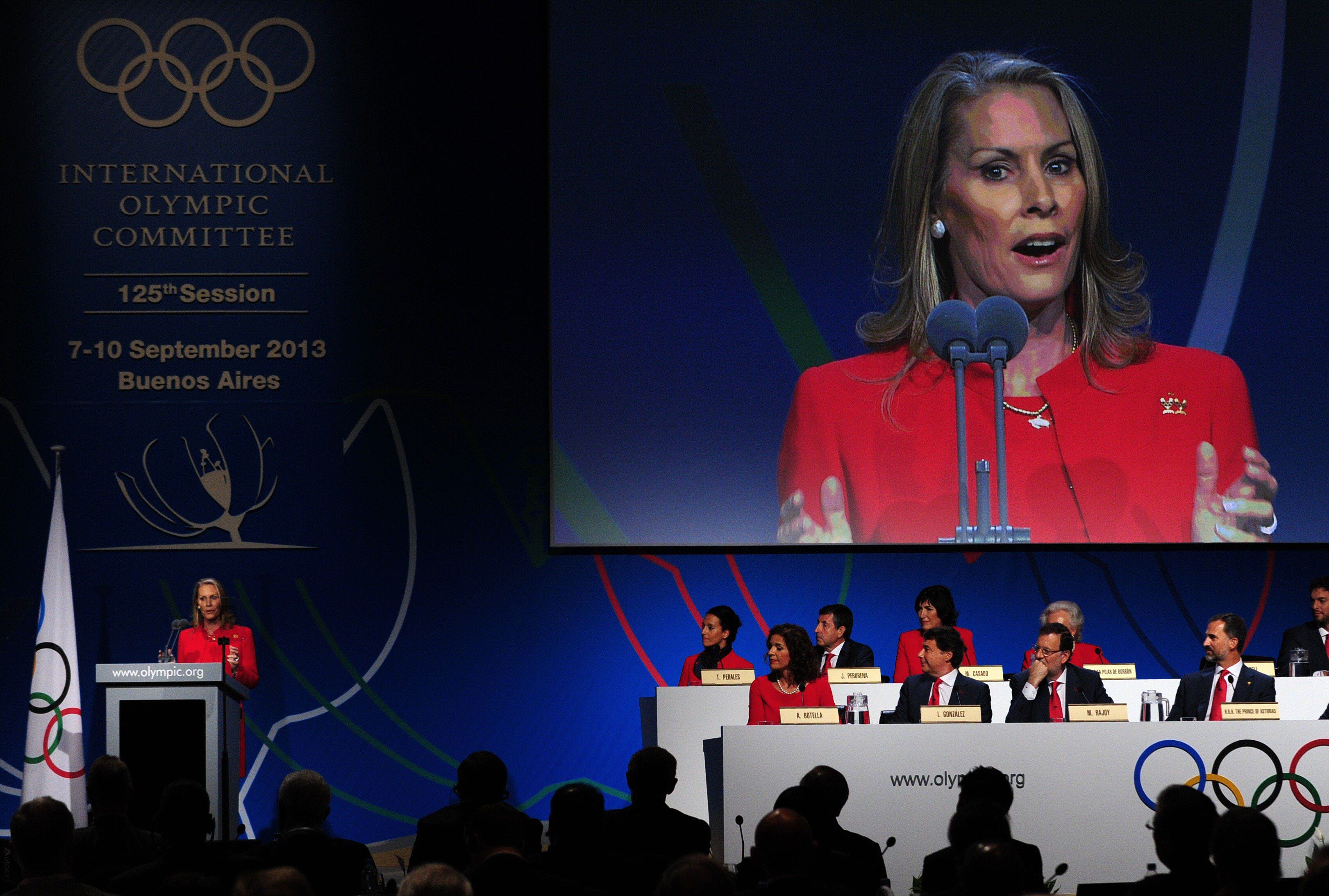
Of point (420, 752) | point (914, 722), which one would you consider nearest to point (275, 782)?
point (420, 752)

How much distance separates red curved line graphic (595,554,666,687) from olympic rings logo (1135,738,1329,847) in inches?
140

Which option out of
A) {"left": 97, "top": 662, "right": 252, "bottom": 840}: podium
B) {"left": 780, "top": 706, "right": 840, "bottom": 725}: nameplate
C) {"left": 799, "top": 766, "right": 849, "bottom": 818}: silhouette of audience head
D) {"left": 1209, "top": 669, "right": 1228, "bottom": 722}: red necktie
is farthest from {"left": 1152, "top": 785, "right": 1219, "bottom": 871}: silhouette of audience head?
{"left": 97, "top": 662, "right": 252, "bottom": 840}: podium

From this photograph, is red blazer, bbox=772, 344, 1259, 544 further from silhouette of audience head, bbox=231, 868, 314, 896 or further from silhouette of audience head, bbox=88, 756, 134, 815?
silhouette of audience head, bbox=231, 868, 314, 896

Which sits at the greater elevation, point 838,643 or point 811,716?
point 838,643

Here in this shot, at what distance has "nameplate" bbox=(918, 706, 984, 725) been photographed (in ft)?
18.7

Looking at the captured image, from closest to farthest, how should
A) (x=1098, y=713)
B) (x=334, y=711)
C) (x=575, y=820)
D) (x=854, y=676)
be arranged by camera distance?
(x=575, y=820)
(x=1098, y=713)
(x=854, y=676)
(x=334, y=711)

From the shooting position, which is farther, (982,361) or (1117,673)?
(982,361)

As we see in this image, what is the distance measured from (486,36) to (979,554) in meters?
4.31

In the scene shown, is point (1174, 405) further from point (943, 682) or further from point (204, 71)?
point (204, 71)

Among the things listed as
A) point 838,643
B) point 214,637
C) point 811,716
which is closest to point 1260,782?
point 811,716

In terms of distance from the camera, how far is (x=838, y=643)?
7.75m

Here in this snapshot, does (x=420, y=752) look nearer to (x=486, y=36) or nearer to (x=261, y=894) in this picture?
(x=486, y=36)

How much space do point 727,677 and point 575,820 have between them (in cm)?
345

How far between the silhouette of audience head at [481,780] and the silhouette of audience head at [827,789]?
0.92 m
